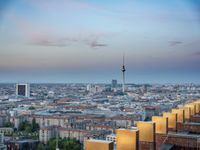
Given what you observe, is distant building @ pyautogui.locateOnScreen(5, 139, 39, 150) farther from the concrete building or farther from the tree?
the concrete building

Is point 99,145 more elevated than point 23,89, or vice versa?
point 99,145

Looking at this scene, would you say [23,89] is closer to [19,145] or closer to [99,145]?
[19,145]

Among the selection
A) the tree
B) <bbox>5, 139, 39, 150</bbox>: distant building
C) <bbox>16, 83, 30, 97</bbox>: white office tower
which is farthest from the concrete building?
<bbox>16, 83, 30, 97</bbox>: white office tower

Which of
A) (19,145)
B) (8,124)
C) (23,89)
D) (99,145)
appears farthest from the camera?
(23,89)

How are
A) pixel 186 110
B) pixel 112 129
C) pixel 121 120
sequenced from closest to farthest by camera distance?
1. pixel 186 110
2. pixel 112 129
3. pixel 121 120

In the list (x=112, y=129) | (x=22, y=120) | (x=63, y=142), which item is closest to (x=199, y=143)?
(x=63, y=142)

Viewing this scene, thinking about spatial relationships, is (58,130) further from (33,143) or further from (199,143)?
(199,143)

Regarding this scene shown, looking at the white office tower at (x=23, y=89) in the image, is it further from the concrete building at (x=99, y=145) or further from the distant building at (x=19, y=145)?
the concrete building at (x=99, y=145)

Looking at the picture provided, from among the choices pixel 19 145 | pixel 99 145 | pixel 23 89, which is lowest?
pixel 19 145

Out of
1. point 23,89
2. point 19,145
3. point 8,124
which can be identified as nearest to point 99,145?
point 19,145

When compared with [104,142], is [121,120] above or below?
below

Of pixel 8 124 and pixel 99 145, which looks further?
pixel 8 124
